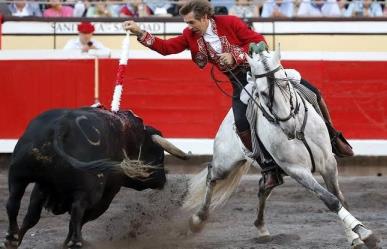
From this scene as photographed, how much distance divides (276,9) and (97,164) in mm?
6024

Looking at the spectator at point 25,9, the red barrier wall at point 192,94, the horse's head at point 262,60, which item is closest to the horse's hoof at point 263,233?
the horse's head at point 262,60

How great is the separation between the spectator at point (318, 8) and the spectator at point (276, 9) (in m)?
0.12

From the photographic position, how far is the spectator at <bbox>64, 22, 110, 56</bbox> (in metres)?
10.2

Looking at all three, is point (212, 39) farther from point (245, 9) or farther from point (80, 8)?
point (80, 8)

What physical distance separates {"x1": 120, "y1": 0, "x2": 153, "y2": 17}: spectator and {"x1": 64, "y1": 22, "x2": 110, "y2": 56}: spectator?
74 centimetres

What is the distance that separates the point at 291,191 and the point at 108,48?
9.61 ft

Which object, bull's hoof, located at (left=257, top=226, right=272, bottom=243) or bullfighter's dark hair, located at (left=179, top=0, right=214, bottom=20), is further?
bull's hoof, located at (left=257, top=226, right=272, bottom=243)

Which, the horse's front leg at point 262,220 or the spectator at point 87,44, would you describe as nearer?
the horse's front leg at point 262,220

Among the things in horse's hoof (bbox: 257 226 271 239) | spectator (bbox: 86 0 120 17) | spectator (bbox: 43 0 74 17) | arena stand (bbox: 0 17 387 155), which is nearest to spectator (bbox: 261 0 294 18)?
arena stand (bbox: 0 17 387 155)

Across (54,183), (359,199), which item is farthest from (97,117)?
(359,199)

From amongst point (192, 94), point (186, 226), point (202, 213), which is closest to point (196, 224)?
point (202, 213)

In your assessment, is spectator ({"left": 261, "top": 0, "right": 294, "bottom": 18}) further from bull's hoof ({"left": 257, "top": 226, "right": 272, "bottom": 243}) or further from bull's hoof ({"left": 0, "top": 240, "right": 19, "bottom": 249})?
bull's hoof ({"left": 0, "top": 240, "right": 19, "bottom": 249})

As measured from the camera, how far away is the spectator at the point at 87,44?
33.6 feet

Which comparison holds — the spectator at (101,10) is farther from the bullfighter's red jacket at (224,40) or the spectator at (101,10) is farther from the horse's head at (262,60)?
the horse's head at (262,60)
